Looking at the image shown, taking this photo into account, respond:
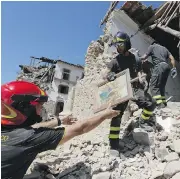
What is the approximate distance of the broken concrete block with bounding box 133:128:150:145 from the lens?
4.20 m

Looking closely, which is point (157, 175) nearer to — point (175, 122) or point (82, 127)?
point (82, 127)

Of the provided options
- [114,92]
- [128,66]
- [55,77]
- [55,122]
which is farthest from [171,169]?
[55,77]

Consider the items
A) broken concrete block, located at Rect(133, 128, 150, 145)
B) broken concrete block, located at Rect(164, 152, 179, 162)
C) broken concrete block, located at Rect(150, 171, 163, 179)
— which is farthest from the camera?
broken concrete block, located at Rect(133, 128, 150, 145)

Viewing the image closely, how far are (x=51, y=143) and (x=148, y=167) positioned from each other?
72.2 inches

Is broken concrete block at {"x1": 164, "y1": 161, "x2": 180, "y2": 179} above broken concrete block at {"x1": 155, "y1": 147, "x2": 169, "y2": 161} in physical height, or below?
below

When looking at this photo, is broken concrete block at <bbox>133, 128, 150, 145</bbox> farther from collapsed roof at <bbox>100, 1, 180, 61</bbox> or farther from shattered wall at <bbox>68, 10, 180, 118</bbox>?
collapsed roof at <bbox>100, 1, 180, 61</bbox>

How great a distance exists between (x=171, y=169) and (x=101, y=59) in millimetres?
5280

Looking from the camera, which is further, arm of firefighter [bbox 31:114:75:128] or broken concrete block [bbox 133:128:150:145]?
broken concrete block [bbox 133:128:150:145]

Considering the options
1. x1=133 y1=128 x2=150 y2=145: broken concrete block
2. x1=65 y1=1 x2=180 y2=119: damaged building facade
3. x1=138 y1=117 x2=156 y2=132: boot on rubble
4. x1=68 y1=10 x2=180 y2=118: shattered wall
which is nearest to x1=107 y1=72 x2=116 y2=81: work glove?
x1=133 y1=128 x2=150 y2=145: broken concrete block

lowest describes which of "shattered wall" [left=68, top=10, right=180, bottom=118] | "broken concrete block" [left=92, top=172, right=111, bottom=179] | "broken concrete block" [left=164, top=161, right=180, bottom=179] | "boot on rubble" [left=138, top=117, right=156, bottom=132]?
"broken concrete block" [left=92, top=172, right=111, bottom=179]

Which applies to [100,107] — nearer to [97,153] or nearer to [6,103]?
[97,153]

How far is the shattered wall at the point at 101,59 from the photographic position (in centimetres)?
782

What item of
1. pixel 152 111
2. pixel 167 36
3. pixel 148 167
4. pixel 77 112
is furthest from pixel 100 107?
pixel 167 36

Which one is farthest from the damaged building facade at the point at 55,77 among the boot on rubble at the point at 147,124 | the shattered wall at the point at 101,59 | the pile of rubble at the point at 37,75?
the boot on rubble at the point at 147,124
